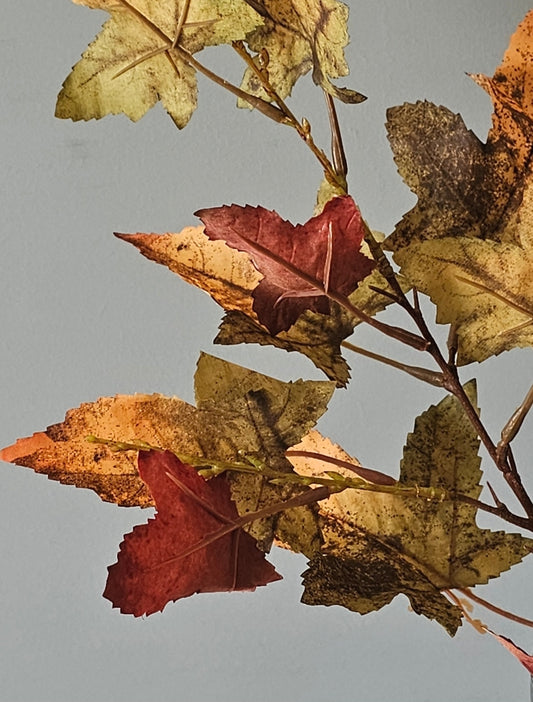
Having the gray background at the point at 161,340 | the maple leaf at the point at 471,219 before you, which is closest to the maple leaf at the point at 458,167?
the maple leaf at the point at 471,219

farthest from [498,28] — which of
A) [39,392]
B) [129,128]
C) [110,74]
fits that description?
[110,74]

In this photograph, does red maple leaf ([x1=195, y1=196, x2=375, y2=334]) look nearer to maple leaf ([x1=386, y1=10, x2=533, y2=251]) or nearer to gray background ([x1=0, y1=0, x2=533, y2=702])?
maple leaf ([x1=386, y1=10, x2=533, y2=251])

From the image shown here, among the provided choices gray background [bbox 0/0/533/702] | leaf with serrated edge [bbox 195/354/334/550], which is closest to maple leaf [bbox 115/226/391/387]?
leaf with serrated edge [bbox 195/354/334/550]

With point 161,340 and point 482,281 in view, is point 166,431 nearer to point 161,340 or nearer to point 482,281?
point 482,281

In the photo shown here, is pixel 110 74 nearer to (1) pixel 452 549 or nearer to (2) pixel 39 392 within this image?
(1) pixel 452 549

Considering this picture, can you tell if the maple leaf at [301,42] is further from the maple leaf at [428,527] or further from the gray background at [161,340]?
the gray background at [161,340]
